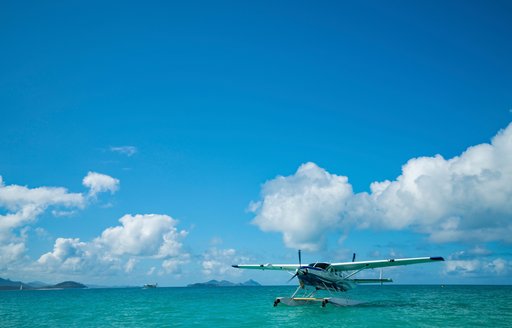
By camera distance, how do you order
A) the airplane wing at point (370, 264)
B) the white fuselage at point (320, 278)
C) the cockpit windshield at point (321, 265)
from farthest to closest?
1. the cockpit windshield at point (321, 265)
2. the airplane wing at point (370, 264)
3. the white fuselage at point (320, 278)

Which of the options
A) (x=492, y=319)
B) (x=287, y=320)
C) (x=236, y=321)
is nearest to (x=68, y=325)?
(x=236, y=321)

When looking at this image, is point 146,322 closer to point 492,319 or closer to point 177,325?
point 177,325

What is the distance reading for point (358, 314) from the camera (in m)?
28.3

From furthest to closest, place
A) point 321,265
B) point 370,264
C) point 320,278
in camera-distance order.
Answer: point 370,264 < point 321,265 < point 320,278

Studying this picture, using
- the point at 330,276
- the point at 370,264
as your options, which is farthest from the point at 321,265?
the point at 370,264

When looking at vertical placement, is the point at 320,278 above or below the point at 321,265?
below

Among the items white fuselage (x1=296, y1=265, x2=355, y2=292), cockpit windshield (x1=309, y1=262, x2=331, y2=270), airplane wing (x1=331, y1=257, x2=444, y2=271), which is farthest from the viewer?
cockpit windshield (x1=309, y1=262, x2=331, y2=270)

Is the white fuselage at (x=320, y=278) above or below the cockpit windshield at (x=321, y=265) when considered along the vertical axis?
below

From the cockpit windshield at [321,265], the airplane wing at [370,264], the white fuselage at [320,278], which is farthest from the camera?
the cockpit windshield at [321,265]

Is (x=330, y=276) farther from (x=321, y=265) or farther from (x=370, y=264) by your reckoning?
(x=370, y=264)

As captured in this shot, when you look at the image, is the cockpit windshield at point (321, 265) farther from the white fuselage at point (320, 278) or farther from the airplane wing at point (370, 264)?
the airplane wing at point (370, 264)

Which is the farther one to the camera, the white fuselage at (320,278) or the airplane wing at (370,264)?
the airplane wing at (370,264)

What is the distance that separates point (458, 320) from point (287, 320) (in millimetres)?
11689

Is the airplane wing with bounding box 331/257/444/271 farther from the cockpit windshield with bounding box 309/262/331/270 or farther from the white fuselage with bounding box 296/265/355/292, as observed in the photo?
the white fuselage with bounding box 296/265/355/292
